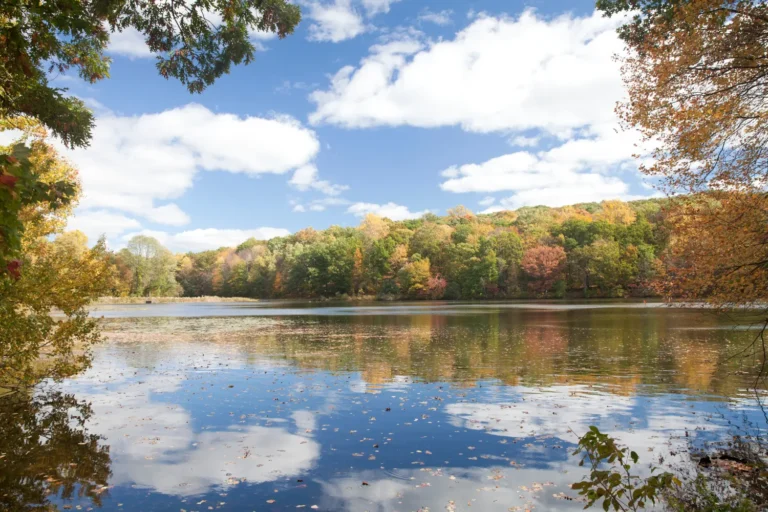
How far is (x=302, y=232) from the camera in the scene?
13850 centimetres

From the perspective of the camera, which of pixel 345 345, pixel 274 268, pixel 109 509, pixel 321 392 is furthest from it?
pixel 274 268

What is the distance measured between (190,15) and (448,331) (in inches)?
973

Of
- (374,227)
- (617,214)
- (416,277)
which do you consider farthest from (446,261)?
(617,214)

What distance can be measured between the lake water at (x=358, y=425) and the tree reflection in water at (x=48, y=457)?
4 cm

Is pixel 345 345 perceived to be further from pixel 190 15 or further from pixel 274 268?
pixel 274 268

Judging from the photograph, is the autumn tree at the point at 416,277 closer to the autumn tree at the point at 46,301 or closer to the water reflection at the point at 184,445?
the water reflection at the point at 184,445

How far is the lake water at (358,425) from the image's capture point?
6.89 metres

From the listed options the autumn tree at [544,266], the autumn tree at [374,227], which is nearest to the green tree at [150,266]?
the autumn tree at [374,227]

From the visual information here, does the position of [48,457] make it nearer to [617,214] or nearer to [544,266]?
[544,266]

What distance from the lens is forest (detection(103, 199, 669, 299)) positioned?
77413 millimetres

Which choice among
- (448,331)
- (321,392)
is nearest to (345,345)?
(448,331)

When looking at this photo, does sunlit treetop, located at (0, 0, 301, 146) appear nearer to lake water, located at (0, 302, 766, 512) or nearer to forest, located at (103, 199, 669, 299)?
lake water, located at (0, 302, 766, 512)

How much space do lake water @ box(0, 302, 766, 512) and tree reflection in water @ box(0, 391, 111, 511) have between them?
0.04 m

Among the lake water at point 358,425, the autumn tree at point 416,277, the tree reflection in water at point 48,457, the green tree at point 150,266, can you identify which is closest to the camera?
the tree reflection in water at point 48,457
